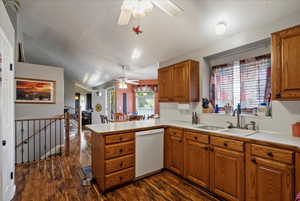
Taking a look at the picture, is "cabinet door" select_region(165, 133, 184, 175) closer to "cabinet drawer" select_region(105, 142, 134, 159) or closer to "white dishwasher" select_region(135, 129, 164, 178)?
"white dishwasher" select_region(135, 129, 164, 178)

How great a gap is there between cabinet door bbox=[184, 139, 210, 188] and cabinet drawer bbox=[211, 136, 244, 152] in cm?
16

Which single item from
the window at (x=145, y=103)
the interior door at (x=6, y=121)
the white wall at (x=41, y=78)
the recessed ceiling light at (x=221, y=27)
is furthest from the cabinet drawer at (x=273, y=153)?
the window at (x=145, y=103)

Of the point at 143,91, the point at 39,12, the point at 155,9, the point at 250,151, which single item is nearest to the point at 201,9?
the point at 155,9

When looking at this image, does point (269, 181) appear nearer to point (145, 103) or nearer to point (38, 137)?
point (38, 137)

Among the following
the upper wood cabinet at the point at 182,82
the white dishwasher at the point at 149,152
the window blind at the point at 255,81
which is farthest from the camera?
the upper wood cabinet at the point at 182,82

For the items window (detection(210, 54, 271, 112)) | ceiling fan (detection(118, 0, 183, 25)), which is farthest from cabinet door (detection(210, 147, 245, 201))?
ceiling fan (detection(118, 0, 183, 25))

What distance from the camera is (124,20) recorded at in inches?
63.2

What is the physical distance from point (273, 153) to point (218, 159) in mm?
616

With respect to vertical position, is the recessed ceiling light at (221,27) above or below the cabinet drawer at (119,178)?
above

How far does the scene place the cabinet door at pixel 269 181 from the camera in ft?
4.41

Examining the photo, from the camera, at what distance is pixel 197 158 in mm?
2143

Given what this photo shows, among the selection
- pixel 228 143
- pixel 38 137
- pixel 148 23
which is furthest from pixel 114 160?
pixel 38 137

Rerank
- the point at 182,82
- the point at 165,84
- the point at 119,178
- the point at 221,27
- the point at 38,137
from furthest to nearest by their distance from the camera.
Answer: the point at 38,137
the point at 165,84
the point at 182,82
the point at 119,178
the point at 221,27

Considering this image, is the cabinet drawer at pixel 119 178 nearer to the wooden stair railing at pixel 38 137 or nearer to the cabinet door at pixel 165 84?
→ the cabinet door at pixel 165 84
